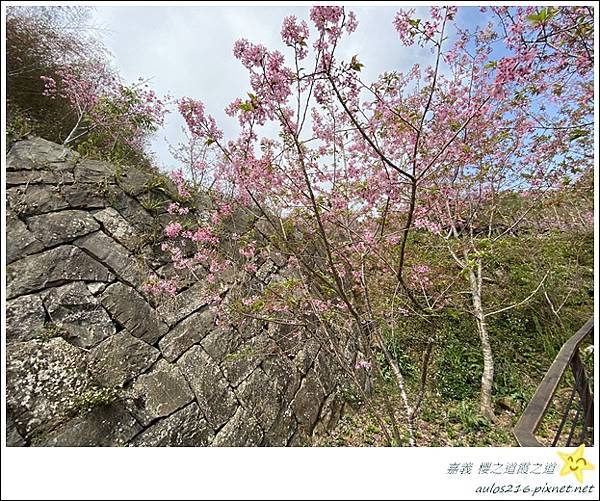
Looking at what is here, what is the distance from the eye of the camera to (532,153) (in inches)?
81.5

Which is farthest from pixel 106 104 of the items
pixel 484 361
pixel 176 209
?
pixel 484 361

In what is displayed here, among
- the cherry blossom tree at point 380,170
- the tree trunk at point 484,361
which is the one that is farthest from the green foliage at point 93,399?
the tree trunk at point 484,361

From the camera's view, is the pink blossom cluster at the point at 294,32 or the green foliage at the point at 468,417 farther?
the green foliage at the point at 468,417

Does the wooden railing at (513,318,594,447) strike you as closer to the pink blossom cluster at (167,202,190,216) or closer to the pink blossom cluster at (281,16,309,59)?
the pink blossom cluster at (281,16,309,59)

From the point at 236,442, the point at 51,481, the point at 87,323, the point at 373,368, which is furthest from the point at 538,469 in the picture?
the point at 87,323

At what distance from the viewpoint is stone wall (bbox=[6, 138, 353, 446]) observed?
137 cm

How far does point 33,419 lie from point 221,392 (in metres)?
0.83

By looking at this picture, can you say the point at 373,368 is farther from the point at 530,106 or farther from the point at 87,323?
the point at 530,106

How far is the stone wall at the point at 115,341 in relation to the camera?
137 centimetres

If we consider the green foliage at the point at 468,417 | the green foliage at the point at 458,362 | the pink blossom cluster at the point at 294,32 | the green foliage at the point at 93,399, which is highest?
the pink blossom cluster at the point at 294,32

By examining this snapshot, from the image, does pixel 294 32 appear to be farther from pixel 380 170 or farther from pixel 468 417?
pixel 468 417

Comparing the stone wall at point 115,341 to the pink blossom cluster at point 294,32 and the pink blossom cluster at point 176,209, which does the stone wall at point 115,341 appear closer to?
the pink blossom cluster at point 176,209

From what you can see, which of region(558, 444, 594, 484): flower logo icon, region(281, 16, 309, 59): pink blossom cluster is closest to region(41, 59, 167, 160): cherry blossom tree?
region(281, 16, 309, 59): pink blossom cluster

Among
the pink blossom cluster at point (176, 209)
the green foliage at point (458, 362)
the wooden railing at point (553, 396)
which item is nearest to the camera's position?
the wooden railing at point (553, 396)
